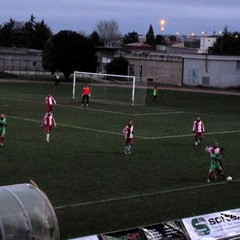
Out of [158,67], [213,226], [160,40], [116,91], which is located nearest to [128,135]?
[213,226]

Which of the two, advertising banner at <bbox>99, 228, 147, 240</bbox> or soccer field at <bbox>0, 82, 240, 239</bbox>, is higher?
advertising banner at <bbox>99, 228, 147, 240</bbox>

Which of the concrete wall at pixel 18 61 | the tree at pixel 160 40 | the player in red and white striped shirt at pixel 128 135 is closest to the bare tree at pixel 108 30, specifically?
the tree at pixel 160 40

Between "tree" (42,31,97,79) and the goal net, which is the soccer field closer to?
the goal net

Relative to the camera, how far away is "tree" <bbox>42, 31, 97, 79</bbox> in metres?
84.8

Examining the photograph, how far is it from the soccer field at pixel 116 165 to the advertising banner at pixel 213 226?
3.01 metres

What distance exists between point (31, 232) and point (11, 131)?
25365mm

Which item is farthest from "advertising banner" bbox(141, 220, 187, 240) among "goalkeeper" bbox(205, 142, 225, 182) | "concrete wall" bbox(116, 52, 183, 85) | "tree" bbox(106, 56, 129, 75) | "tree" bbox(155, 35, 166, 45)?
"tree" bbox(155, 35, 166, 45)

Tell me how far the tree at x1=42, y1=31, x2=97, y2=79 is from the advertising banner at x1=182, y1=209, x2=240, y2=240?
6977 cm

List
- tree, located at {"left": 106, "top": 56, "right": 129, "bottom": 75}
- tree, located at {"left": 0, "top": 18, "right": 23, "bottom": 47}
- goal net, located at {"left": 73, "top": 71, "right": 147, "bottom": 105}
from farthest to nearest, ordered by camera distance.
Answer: tree, located at {"left": 0, "top": 18, "right": 23, "bottom": 47}, tree, located at {"left": 106, "top": 56, "right": 129, "bottom": 75}, goal net, located at {"left": 73, "top": 71, "right": 147, "bottom": 105}

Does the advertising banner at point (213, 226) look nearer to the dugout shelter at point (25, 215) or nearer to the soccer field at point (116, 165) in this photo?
the soccer field at point (116, 165)

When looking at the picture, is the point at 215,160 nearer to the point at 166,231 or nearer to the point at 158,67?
the point at 166,231

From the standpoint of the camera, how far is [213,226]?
49.7 feet

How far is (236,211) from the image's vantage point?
1596cm

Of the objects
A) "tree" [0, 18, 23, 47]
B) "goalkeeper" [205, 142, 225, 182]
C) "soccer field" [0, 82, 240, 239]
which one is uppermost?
"tree" [0, 18, 23, 47]
